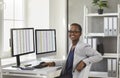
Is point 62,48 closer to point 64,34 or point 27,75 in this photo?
point 64,34

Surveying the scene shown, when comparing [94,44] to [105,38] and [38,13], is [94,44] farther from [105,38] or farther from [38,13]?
[38,13]

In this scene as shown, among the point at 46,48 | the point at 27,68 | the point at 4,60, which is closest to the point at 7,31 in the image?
the point at 4,60

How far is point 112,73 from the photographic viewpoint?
4145 mm

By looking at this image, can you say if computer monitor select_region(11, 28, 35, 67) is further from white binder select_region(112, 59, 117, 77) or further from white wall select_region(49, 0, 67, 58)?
white binder select_region(112, 59, 117, 77)

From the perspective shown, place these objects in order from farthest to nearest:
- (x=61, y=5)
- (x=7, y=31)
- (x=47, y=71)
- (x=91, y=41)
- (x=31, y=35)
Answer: (x=61, y=5) < (x=91, y=41) < (x=7, y=31) < (x=31, y=35) < (x=47, y=71)

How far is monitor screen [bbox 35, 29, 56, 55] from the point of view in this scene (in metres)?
3.45

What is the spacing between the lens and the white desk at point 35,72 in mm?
2988

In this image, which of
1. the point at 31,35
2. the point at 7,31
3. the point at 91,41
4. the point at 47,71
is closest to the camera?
the point at 47,71

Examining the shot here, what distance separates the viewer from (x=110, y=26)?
414 centimetres

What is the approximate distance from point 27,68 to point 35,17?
1507 mm

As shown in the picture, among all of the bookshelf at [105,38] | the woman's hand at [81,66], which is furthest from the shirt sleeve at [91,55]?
the bookshelf at [105,38]

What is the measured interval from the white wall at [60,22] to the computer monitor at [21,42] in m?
1.13

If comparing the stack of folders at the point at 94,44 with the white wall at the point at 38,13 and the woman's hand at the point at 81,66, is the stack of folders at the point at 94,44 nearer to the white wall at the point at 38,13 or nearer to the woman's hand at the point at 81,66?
the white wall at the point at 38,13

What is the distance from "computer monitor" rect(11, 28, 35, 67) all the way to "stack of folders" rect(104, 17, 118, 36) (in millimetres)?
1309
